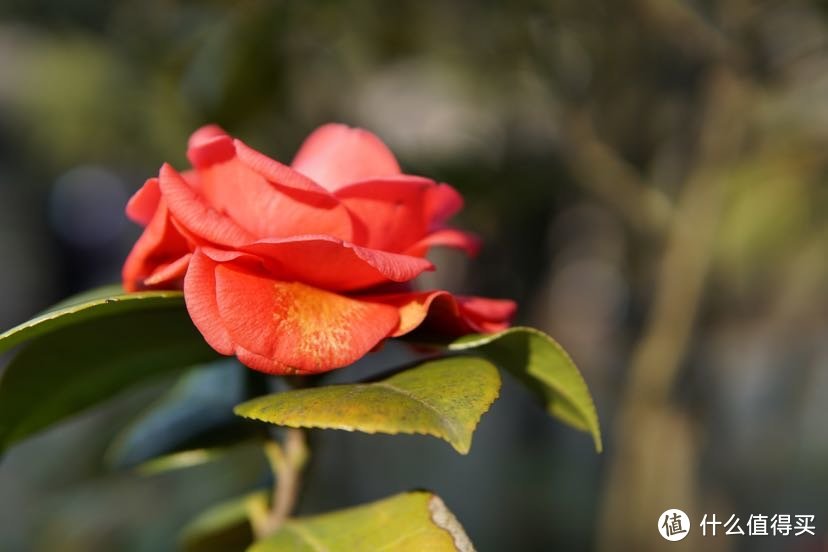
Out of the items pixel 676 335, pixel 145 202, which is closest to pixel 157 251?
pixel 145 202

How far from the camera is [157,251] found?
1.55 feet

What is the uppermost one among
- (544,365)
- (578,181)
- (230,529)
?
(578,181)

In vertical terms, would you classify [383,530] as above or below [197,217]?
below

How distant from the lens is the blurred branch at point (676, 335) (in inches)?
42.2

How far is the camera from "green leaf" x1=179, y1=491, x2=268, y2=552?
628 mm

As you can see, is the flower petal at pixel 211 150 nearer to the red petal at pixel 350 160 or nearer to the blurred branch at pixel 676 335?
the red petal at pixel 350 160

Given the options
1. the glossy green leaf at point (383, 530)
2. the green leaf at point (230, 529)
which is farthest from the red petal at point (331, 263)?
the green leaf at point (230, 529)

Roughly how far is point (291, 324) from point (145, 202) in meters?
0.12

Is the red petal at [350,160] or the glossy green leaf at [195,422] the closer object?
the red petal at [350,160]

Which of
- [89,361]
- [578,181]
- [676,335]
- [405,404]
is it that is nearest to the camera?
[405,404]

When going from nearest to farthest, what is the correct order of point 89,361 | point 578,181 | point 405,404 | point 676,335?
point 405,404 → point 89,361 → point 676,335 → point 578,181

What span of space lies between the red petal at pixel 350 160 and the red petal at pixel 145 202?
9cm

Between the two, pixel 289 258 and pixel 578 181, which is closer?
pixel 289 258

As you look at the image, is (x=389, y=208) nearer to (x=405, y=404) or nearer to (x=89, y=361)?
(x=405, y=404)
